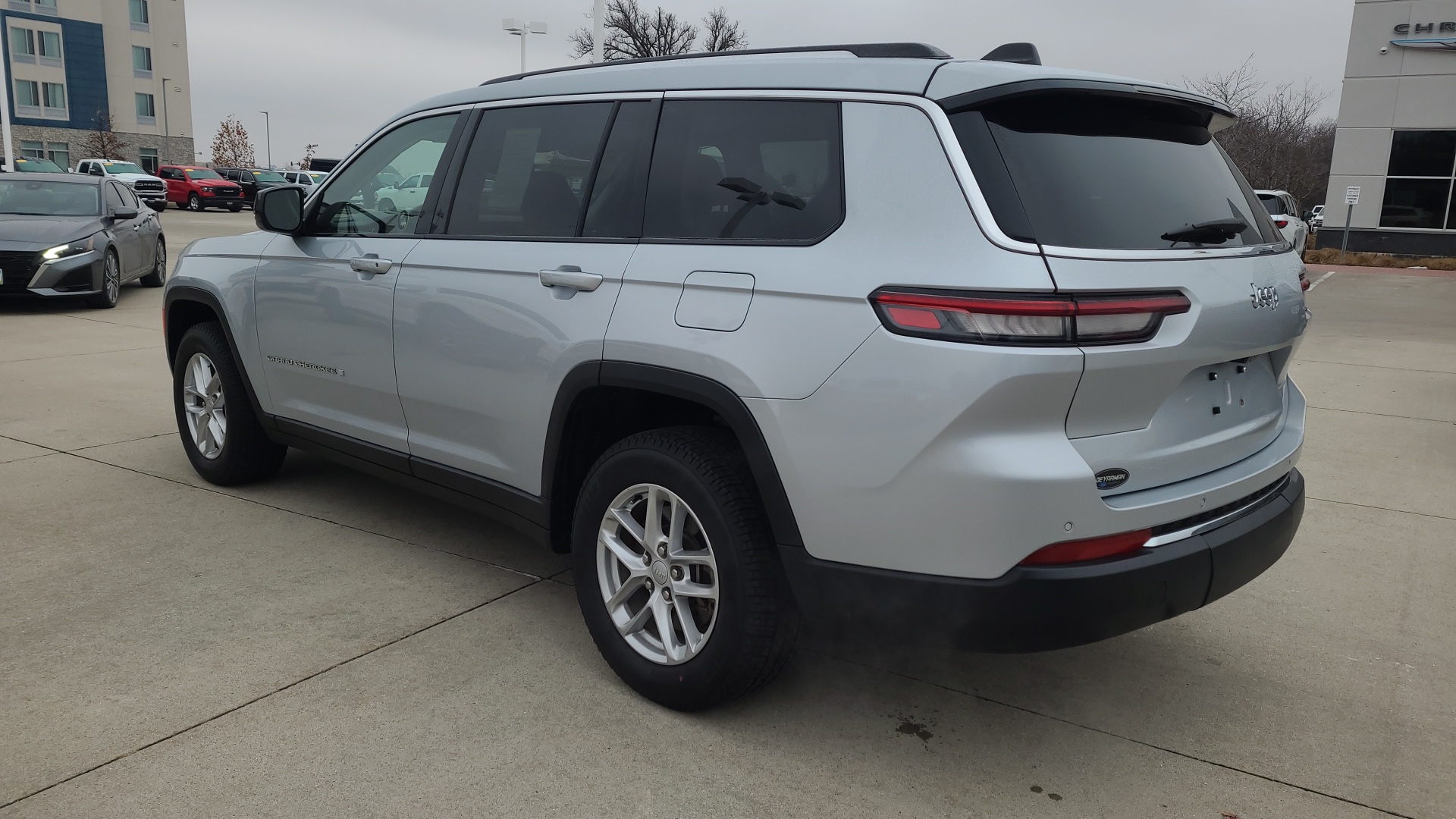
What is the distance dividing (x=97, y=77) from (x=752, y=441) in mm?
75258

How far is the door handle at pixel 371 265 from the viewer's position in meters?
3.99

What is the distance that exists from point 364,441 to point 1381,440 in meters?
6.25

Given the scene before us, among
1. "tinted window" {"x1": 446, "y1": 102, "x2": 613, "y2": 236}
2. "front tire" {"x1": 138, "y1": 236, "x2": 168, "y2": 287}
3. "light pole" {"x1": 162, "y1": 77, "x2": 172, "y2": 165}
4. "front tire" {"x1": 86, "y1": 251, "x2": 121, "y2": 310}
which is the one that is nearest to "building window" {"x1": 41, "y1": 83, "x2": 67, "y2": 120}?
"light pole" {"x1": 162, "y1": 77, "x2": 172, "y2": 165}

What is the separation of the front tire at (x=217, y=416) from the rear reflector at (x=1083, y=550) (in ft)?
12.7

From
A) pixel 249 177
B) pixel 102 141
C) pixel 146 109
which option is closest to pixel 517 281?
pixel 249 177

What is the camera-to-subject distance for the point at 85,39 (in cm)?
6391

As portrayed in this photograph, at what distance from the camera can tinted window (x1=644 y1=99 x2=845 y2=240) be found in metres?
2.80

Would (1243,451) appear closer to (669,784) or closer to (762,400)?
(762,400)

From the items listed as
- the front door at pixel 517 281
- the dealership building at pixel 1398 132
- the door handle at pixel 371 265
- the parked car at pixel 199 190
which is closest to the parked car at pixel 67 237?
the door handle at pixel 371 265

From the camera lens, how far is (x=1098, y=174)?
2664mm

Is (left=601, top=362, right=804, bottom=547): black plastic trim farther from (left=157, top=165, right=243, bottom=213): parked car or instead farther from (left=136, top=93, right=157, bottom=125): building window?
(left=136, top=93, right=157, bottom=125): building window

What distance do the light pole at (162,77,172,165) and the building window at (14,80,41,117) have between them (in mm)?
6963

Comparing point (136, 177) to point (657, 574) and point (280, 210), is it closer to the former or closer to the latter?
point (280, 210)

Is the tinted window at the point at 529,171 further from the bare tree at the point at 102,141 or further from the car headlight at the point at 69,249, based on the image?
the bare tree at the point at 102,141
